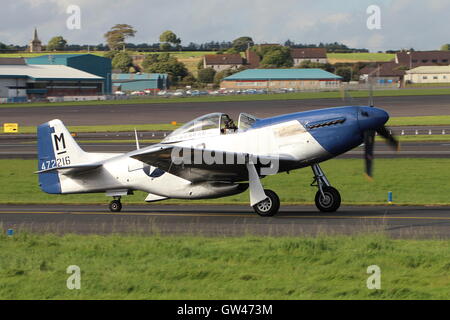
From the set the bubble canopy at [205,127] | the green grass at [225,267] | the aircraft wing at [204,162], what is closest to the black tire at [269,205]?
the aircraft wing at [204,162]

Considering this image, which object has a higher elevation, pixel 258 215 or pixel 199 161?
pixel 199 161

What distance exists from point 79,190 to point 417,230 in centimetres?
1000

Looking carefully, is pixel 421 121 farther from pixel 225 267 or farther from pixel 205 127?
pixel 225 267

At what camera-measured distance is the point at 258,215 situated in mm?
20672

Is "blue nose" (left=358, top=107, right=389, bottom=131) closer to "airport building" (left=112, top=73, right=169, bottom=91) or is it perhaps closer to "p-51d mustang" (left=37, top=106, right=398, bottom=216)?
"p-51d mustang" (left=37, top=106, right=398, bottom=216)

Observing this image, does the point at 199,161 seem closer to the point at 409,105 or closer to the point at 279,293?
the point at 279,293

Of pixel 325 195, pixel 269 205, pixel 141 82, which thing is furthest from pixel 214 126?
pixel 141 82

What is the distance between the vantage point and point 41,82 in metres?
142

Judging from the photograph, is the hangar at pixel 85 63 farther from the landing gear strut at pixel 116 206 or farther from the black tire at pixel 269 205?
the black tire at pixel 269 205

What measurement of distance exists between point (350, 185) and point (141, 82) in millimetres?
164666

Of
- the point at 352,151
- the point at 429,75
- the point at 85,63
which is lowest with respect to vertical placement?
the point at 352,151

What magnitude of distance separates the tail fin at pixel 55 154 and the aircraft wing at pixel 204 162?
2.49m

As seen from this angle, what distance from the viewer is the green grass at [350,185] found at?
2509 cm
